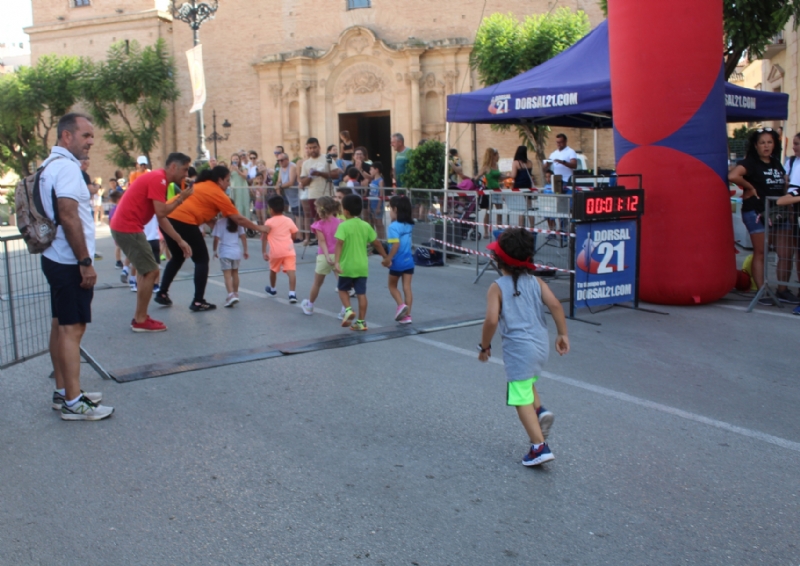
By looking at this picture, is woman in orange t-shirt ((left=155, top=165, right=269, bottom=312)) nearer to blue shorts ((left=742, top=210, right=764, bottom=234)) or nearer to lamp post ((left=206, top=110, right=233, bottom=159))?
blue shorts ((left=742, top=210, right=764, bottom=234))

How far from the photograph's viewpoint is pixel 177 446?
498 cm

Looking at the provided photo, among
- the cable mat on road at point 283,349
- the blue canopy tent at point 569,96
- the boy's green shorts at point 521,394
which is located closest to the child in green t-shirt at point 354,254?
the cable mat on road at point 283,349

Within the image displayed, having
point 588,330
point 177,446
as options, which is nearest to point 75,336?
point 177,446

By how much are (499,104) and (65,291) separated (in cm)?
795

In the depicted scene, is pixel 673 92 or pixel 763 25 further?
pixel 763 25

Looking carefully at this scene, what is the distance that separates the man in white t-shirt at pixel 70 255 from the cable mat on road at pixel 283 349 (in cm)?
99

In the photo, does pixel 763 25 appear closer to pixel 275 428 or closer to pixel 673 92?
pixel 673 92

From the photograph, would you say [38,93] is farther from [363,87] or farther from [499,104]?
[499,104]

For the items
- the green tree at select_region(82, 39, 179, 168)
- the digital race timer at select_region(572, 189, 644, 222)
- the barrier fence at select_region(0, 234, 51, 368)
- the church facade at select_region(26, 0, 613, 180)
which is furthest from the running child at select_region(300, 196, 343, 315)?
the green tree at select_region(82, 39, 179, 168)

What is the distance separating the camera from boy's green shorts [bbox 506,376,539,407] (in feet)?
14.9

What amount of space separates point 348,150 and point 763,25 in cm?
868

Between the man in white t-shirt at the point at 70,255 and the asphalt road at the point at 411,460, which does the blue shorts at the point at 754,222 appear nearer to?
the asphalt road at the point at 411,460

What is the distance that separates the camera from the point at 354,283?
8.35 metres

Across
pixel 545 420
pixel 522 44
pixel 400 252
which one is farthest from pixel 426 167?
pixel 545 420
